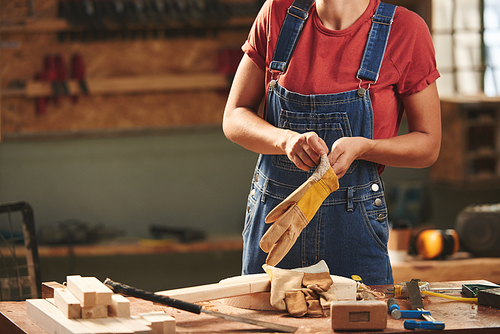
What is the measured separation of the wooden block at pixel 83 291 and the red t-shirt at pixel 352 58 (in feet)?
2.48

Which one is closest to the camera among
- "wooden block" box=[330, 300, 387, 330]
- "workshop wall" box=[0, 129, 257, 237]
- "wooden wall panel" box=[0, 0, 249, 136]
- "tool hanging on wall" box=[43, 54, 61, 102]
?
"wooden block" box=[330, 300, 387, 330]

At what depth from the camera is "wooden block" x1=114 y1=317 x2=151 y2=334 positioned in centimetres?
102

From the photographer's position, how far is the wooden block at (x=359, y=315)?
3.63 feet

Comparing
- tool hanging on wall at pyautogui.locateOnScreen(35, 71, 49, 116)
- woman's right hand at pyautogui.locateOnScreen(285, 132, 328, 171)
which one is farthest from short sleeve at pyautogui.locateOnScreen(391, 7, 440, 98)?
tool hanging on wall at pyautogui.locateOnScreen(35, 71, 49, 116)

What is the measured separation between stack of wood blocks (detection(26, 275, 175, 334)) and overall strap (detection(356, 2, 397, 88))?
815 millimetres

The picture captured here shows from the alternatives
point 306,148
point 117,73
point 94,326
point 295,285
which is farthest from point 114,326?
point 117,73

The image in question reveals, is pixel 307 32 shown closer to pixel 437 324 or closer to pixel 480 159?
pixel 437 324

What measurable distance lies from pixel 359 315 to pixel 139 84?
3429 millimetres

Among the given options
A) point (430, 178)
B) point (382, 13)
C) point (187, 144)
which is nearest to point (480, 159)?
point (430, 178)

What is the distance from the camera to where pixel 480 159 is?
477 centimetres

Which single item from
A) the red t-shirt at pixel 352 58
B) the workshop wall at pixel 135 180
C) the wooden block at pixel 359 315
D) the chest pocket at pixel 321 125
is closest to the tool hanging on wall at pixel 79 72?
the workshop wall at pixel 135 180

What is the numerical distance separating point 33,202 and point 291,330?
3.71m

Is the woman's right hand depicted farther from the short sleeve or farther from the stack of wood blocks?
the stack of wood blocks

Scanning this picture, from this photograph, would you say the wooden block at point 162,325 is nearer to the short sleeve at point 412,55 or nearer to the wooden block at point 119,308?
the wooden block at point 119,308
